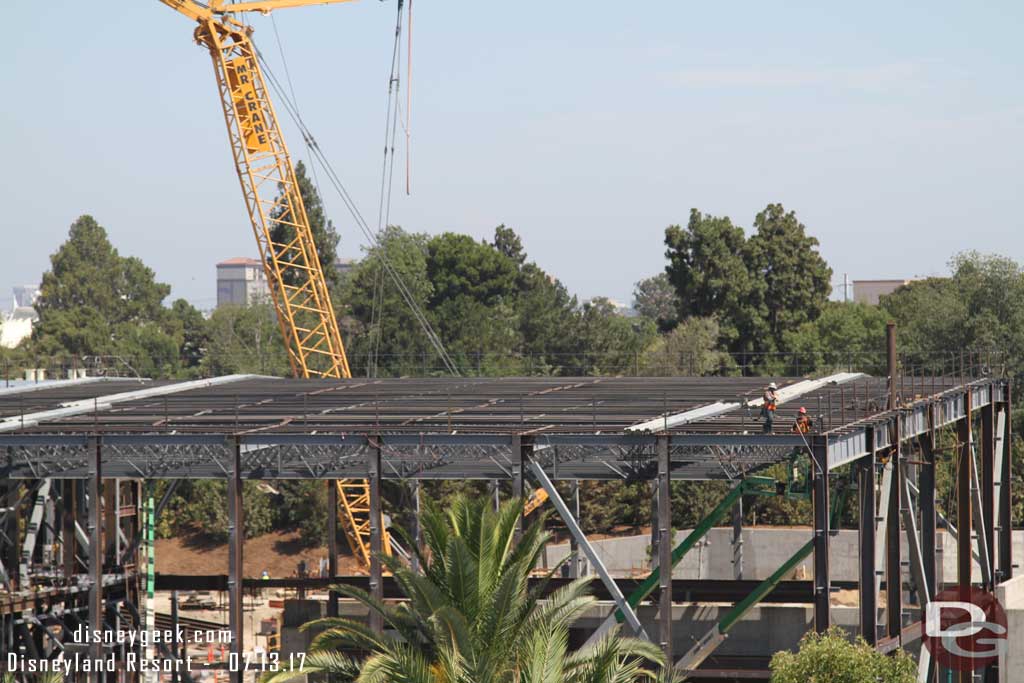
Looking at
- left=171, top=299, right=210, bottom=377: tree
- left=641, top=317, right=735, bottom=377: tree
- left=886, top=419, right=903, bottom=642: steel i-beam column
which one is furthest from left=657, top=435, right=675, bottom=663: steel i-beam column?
left=171, top=299, right=210, bottom=377: tree

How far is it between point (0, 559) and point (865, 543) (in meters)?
24.2

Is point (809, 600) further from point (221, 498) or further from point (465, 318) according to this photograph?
point (465, 318)

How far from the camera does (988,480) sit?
160 ft

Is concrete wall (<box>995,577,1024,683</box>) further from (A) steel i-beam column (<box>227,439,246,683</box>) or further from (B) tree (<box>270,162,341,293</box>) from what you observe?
(B) tree (<box>270,162,341,293</box>)

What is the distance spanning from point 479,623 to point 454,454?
31.1 feet

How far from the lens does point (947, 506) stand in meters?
68.4

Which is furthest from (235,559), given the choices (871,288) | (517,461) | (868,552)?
(871,288)

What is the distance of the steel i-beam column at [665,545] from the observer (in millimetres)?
30656

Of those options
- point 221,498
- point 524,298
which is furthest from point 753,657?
point 524,298

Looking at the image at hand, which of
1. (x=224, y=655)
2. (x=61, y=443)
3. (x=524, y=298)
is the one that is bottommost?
(x=224, y=655)

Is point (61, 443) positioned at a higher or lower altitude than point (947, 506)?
higher

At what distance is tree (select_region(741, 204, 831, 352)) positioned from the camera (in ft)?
322

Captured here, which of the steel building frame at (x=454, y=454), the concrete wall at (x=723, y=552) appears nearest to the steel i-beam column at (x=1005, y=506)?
the steel building frame at (x=454, y=454)

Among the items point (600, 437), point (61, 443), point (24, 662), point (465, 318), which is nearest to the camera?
point (600, 437)
